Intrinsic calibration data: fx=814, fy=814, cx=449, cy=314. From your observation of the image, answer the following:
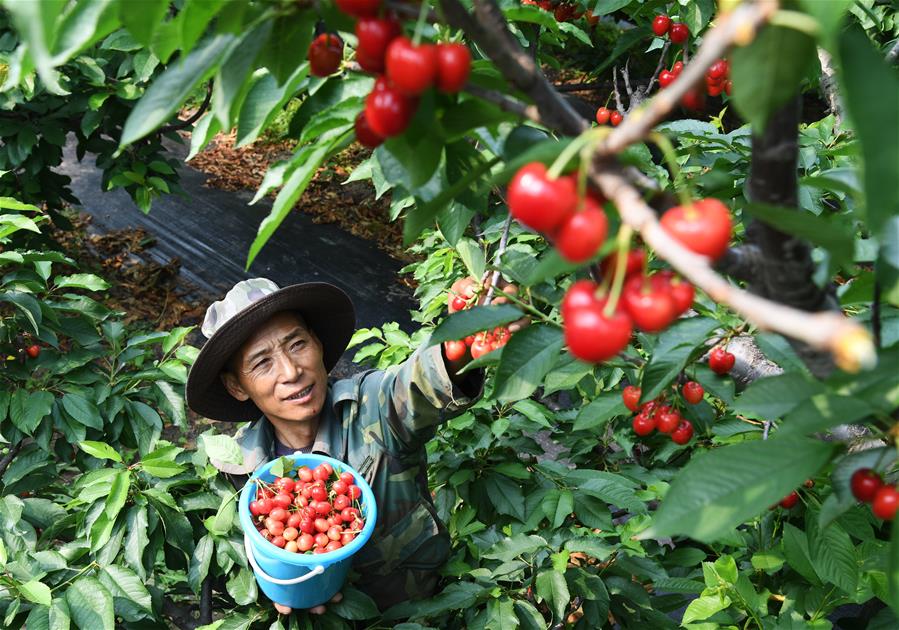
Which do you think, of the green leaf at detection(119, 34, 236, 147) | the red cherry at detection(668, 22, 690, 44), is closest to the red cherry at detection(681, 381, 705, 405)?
the green leaf at detection(119, 34, 236, 147)

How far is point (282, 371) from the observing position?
7.43ft

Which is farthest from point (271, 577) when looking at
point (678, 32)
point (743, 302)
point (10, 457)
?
point (678, 32)

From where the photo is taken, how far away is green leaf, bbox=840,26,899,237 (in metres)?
0.51

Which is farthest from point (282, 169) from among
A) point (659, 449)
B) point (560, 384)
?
point (659, 449)

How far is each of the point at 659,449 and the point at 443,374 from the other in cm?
71

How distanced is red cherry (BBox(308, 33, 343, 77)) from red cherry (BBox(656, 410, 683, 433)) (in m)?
0.88

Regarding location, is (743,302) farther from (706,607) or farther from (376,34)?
(706,607)

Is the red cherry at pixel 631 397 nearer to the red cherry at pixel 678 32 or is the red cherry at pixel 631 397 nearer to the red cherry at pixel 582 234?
the red cherry at pixel 582 234

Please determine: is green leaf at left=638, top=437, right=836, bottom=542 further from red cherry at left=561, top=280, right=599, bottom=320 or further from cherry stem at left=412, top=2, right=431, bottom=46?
cherry stem at left=412, top=2, right=431, bottom=46

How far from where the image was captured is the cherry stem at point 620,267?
1.93ft

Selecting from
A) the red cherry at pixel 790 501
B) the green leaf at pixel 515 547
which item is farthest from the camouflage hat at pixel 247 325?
the red cherry at pixel 790 501

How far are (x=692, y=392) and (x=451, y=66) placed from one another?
0.95m

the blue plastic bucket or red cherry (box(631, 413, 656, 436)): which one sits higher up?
red cherry (box(631, 413, 656, 436))

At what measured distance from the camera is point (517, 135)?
88 centimetres
